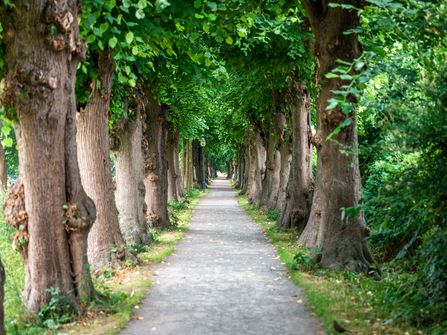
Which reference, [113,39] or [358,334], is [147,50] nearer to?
[113,39]

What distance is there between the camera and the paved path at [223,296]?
25.1 feet

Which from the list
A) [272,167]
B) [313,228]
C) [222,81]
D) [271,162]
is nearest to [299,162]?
[222,81]

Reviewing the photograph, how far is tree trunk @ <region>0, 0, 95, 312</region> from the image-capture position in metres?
7.46

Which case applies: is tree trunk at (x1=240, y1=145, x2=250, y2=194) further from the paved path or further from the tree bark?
the tree bark

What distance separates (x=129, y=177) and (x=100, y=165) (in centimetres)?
361

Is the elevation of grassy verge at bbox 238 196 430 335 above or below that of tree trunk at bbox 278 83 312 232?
below

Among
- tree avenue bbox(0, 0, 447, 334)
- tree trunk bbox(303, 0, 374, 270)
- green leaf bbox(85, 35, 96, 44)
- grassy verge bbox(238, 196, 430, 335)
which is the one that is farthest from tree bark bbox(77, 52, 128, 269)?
tree trunk bbox(303, 0, 374, 270)

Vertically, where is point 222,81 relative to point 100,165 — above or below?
above

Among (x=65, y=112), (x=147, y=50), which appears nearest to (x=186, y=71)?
(x=147, y=50)

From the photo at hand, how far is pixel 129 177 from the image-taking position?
50.7 ft

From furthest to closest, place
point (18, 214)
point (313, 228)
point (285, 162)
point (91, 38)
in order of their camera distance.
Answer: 1. point (285, 162)
2. point (313, 228)
3. point (91, 38)
4. point (18, 214)

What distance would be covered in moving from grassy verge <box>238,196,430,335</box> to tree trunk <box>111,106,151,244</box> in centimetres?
438

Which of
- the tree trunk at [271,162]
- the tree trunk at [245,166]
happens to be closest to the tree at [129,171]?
the tree trunk at [271,162]

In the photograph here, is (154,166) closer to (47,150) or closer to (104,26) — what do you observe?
(104,26)
